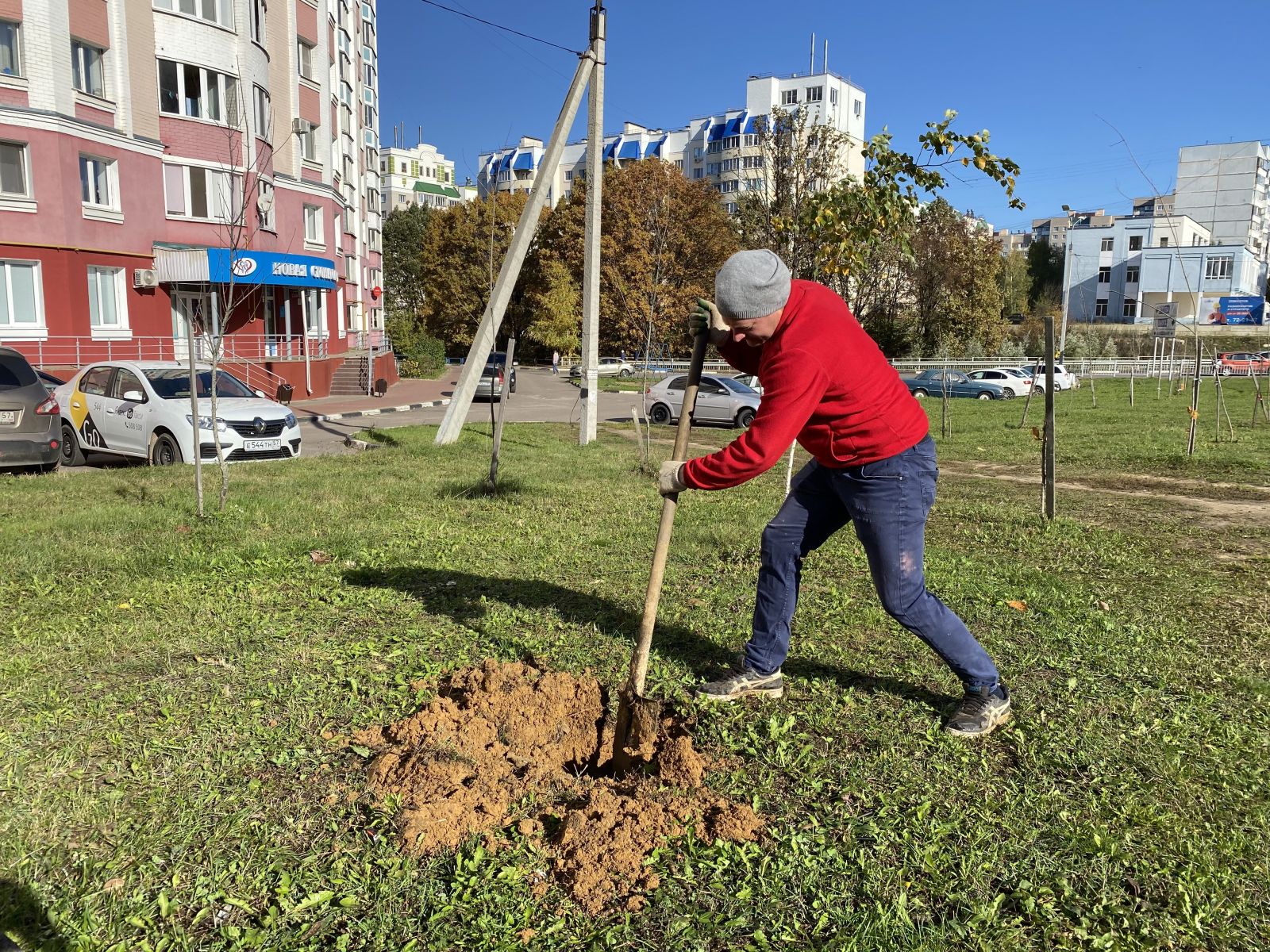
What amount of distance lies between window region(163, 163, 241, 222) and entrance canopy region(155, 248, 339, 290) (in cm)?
134

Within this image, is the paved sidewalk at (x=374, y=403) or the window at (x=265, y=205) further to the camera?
the window at (x=265, y=205)

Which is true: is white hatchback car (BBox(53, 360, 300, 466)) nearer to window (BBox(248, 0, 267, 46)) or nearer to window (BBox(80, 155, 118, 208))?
window (BBox(80, 155, 118, 208))

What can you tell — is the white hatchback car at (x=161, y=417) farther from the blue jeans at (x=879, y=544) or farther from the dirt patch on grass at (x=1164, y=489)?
the dirt patch on grass at (x=1164, y=489)

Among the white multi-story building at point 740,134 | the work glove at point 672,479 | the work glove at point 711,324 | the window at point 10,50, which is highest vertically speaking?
the white multi-story building at point 740,134

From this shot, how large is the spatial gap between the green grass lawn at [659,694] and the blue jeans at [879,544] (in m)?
0.34

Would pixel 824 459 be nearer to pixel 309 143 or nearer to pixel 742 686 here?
pixel 742 686

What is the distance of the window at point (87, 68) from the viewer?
2342cm

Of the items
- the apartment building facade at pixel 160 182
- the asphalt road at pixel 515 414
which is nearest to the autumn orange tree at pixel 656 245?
the asphalt road at pixel 515 414

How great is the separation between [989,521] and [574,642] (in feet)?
16.6

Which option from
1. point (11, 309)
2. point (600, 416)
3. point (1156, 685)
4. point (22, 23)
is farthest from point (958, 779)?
point (22, 23)

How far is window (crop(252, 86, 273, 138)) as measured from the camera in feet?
89.7

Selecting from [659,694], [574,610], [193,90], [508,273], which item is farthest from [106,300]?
[659,694]

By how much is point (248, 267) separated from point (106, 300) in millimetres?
3677

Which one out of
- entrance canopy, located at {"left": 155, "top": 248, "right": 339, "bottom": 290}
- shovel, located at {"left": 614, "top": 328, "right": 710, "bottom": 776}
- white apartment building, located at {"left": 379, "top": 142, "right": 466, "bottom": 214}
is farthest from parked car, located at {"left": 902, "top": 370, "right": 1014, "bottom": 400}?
white apartment building, located at {"left": 379, "top": 142, "right": 466, "bottom": 214}
